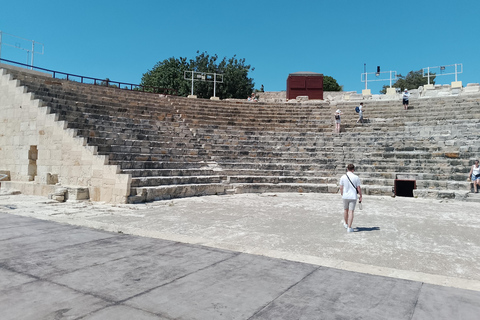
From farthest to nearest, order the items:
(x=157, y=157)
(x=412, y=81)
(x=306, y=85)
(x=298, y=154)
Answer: (x=412, y=81)
(x=306, y=85)
(x=298, y=154)
(x=157, y=157)

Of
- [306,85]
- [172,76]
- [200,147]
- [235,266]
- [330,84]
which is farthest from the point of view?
[330,84]

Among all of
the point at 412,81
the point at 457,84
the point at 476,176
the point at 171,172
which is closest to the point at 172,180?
A: the point at 171,172

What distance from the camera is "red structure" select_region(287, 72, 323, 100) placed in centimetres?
2777

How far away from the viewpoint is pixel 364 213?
8.04 meters

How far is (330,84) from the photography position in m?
56.9

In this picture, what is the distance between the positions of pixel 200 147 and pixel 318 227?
882 cm

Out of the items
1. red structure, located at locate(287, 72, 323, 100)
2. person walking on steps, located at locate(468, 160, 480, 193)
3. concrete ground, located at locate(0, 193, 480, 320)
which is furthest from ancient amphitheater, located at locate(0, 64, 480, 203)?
red structure, located at locate(287, 72, 323, 100)

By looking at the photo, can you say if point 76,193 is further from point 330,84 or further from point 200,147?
point 330,84

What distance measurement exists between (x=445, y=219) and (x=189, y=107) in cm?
1415

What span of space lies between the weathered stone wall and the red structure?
20.6 m

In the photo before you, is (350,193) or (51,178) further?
(51,178)

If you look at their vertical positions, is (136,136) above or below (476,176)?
above

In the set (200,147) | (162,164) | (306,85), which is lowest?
(162,164)

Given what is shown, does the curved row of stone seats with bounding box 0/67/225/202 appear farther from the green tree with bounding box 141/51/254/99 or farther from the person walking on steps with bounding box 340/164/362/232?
the green tree with bounding box 141/51/254/99
